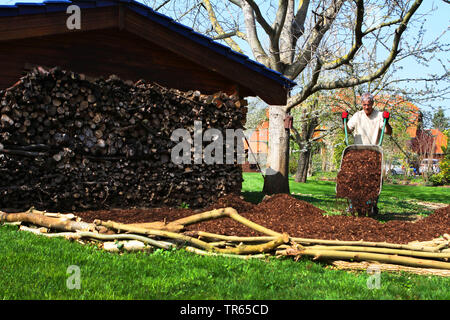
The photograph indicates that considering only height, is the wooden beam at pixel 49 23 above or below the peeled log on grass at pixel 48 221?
above

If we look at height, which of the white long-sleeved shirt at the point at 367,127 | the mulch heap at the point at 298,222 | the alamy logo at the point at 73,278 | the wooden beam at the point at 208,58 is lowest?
the alamy logo at the point at 73,278

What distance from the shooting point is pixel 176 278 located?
11.8 feet

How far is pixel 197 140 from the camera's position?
809 centimetres

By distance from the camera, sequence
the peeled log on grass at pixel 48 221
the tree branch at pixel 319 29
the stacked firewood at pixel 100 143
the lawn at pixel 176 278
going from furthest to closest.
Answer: the tree branch at pixel 319 29
the stacked firewood at pixel 100 143
the peeled log on grass at pixel 48 221
the lawn at pixel 176 278

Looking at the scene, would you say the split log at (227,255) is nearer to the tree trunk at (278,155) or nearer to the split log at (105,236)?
the split log at (105,236)

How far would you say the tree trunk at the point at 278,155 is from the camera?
11.7 metres

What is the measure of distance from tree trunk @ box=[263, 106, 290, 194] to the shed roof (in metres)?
2.98


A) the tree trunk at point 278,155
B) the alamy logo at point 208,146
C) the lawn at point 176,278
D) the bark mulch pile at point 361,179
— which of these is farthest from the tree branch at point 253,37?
the lawn at point 176,278

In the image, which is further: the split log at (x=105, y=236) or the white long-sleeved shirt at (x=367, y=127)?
the white long-sleeved shirt at (x=367, y=127)

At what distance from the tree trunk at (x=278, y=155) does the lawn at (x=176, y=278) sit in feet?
23.8

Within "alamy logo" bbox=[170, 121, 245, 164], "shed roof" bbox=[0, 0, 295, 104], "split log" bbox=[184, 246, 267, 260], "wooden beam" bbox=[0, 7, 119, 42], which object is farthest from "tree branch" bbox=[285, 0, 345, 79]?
"split log" bbox=[184, 246, 267, 260]

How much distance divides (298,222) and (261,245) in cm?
212

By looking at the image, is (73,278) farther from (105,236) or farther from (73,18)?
(73,18)
